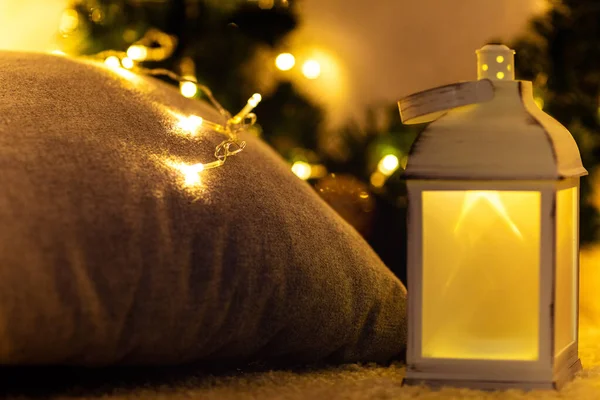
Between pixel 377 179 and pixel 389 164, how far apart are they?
0.04 m

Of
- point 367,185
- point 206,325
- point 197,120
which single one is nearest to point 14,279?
point 206,325

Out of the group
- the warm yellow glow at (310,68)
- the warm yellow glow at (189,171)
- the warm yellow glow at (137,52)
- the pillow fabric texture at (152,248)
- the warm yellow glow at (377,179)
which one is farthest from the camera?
the warm yellow glow at (310,68)

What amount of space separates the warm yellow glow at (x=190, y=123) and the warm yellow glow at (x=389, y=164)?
70 cm

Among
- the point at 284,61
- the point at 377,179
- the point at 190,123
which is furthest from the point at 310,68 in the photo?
the point at 190,123

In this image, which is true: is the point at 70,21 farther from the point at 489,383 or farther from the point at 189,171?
the point at 489,383

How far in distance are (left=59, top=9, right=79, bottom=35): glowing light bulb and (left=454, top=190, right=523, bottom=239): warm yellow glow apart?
99 cm

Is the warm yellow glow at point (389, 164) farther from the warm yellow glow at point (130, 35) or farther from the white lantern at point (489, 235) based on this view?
the white lantern at point (489, 235)

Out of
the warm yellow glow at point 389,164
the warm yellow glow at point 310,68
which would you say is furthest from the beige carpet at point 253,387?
the warm yellow glow at point 310,68

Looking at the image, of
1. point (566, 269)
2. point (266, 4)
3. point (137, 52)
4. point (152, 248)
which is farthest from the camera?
point (266, 4)

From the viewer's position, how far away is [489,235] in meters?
0.82

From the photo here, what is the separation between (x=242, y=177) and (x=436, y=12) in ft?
4.58

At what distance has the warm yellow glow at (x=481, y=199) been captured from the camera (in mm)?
814

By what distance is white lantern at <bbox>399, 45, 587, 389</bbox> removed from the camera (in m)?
0.77

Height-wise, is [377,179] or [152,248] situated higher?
[377,179]
